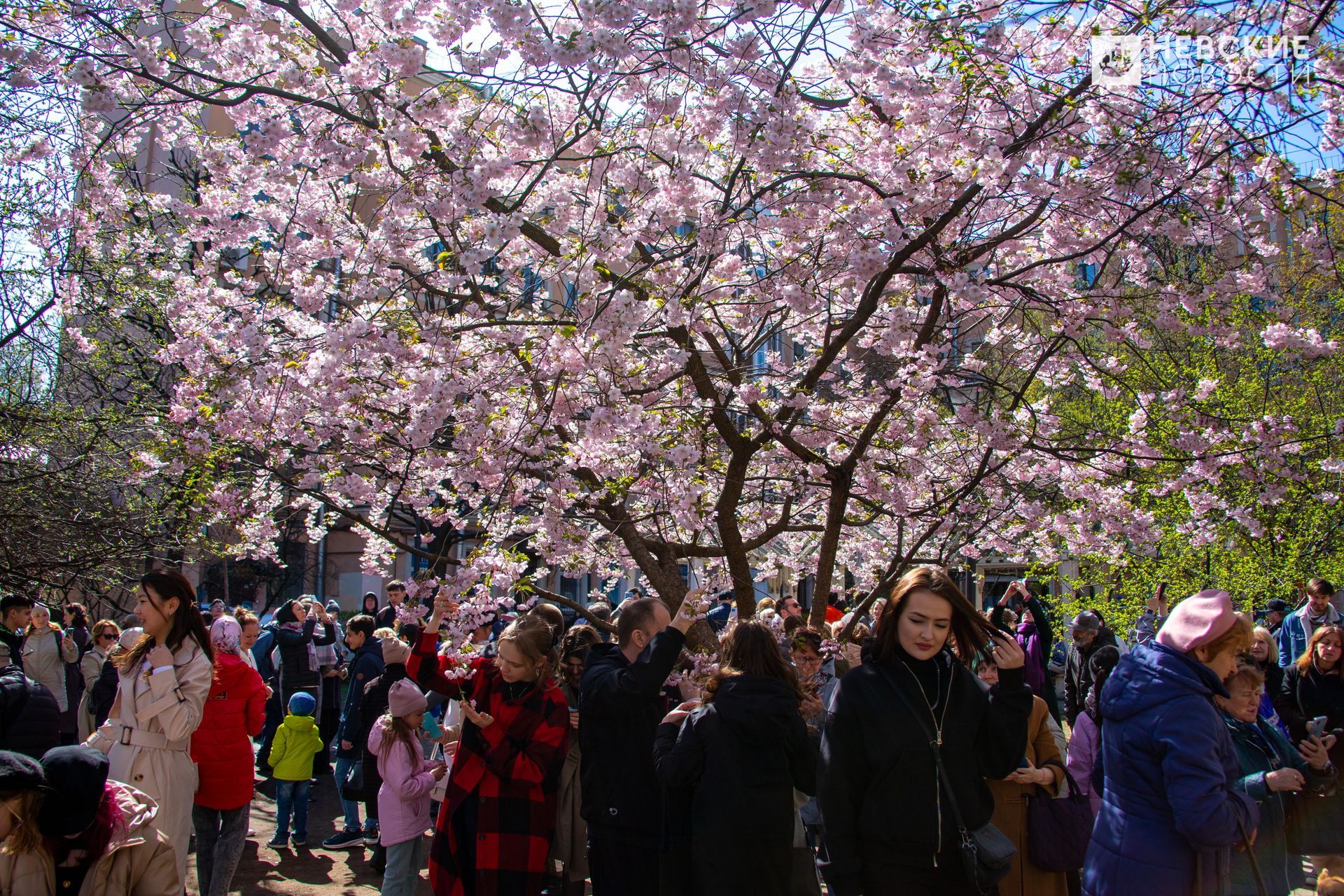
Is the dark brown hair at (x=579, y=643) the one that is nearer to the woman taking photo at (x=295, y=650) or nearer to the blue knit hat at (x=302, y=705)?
the blue knit hat at (x=302, y=705)

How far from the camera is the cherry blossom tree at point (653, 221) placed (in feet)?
15.4

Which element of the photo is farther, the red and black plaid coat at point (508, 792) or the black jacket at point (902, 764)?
the red and black plaid coat at point (508, 792)

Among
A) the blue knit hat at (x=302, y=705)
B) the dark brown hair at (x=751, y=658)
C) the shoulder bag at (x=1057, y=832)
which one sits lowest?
the shoulder bag at (x=1057, y=832)


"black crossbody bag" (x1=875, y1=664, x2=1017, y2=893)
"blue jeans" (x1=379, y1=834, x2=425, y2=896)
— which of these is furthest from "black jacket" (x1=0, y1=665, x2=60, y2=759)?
"black crossbody bag" (x1=875, y1=664, x2=1017, y2=893)

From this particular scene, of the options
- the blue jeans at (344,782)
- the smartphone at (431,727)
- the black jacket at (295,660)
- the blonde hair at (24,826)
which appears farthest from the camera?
the black jacket at (295,660)

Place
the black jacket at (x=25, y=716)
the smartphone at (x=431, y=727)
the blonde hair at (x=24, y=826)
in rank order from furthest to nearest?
the smartphone at (x=431, y=727) < the black jacket at (x=25, y=716) < the blonde hair at (x=24, y=826)

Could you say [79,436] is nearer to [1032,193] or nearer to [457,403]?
[457,403]

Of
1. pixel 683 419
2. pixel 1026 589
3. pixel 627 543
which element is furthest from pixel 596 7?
pixel 1026 589

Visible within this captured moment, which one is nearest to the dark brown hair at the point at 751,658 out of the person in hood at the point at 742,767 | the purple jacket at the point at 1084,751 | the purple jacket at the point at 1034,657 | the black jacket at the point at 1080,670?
the person in hood at the point at 742,767

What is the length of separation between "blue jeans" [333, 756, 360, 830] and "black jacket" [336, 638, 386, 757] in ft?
0.28

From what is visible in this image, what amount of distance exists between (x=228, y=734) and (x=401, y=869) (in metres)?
1.23

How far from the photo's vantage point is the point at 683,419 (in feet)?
19.6

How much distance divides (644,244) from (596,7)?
1671mm

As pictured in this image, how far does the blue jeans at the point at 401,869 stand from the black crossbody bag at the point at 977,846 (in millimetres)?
3338
